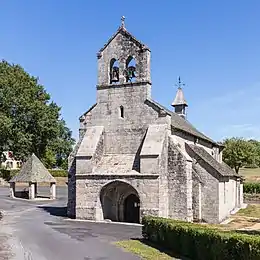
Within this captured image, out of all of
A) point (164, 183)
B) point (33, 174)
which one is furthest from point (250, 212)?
point (33, 174)

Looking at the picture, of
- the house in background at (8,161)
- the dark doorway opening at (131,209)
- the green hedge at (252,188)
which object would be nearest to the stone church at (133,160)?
the dark doorway opening at (131,209)

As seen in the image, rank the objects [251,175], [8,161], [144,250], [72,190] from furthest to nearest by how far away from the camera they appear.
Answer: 1. [8,161]
2. [251,175]
3. [72,190]
4. [144,250]

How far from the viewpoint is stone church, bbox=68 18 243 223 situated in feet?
A: 99.8

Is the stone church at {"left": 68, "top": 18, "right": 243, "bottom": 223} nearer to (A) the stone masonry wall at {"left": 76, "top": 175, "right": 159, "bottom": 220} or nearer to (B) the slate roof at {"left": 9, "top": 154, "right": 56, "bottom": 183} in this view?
(A) the stone masonry wall at {"left": 76, "top": 175, "right": 159, "bottom": 220}

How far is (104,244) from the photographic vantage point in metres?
22.2

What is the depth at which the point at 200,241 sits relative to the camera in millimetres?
18234

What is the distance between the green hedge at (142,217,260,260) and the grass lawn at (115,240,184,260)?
→ 2.46ft

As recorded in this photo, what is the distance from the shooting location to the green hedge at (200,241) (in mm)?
15054

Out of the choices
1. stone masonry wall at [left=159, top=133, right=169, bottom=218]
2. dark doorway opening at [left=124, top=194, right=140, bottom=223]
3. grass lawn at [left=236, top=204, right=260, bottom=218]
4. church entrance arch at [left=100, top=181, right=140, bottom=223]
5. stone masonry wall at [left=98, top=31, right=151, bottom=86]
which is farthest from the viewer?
grass lawn at [left=236, top=204, right=260, bottom=218]

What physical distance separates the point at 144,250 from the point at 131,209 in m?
12.7

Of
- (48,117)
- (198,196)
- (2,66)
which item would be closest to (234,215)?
(198,196)

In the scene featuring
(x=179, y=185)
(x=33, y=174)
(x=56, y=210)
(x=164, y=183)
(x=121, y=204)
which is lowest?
(x=56, y=210)

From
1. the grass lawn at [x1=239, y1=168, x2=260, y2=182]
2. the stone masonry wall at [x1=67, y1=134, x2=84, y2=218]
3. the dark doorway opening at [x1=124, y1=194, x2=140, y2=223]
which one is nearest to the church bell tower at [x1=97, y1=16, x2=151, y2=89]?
the stone masonry wall at [x1=67, y1=134, x2=84, y2=218]

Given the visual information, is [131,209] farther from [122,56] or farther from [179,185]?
[122,56]
